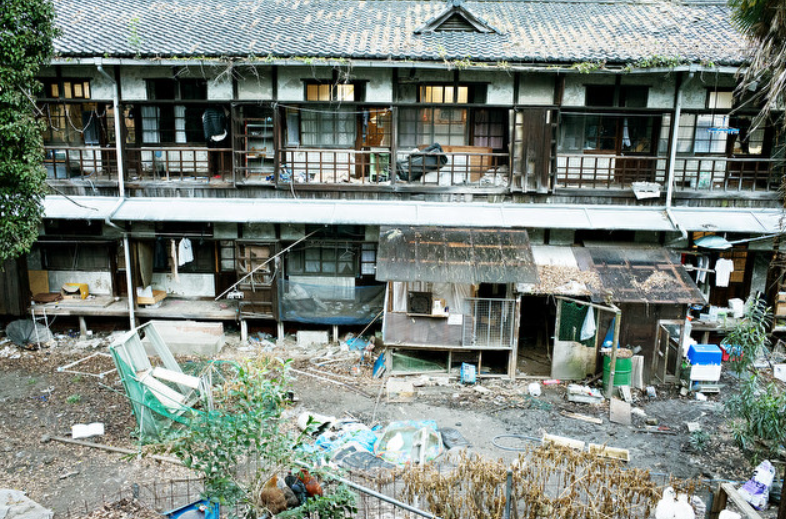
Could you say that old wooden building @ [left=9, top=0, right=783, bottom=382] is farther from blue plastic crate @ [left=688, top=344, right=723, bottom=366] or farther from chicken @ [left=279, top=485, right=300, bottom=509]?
chicken @ [left=279, top=485, right=300, bottom=509]

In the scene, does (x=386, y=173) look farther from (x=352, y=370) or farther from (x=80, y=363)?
(x=80, y=363)

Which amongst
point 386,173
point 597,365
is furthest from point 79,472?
point 597,365

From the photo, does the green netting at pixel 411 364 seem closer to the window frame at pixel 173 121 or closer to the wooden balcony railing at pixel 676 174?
the wooden balcony railing at pixel 676 174

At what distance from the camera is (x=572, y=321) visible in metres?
13.0

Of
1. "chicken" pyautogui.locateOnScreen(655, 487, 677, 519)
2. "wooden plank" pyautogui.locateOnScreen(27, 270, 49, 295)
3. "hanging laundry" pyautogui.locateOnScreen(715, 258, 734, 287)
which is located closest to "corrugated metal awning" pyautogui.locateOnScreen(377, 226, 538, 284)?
"hanging laundry" pyautogui.locateOnScreen(715, 258, 734, 287)

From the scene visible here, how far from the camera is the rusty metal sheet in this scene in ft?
42.7

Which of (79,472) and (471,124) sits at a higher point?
(471,124)

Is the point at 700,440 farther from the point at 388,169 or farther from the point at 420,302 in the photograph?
the point at 388,169

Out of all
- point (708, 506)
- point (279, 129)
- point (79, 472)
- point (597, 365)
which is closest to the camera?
point (708, 506)

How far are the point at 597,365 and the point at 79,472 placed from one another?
10779mm

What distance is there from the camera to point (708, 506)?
7.97 metres

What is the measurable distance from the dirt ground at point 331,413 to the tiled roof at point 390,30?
25.3ft

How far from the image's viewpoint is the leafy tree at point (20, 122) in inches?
404

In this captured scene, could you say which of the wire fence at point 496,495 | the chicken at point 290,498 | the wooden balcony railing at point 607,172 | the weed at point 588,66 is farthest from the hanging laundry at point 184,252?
the weed at point 588,66
